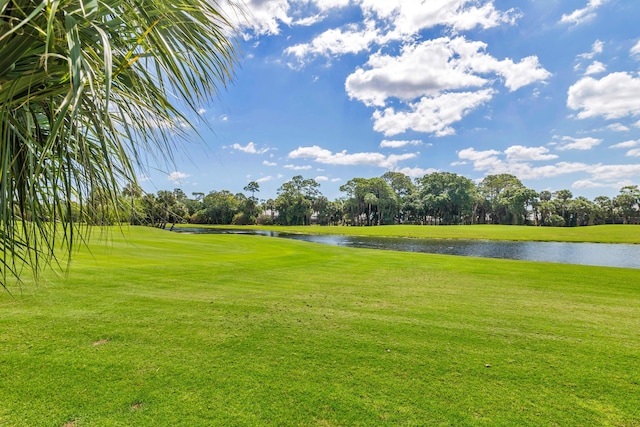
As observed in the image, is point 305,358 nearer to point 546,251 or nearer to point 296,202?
point 546,251

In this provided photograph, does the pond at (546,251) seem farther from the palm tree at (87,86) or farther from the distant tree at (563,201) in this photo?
the distant tree at (563,201)

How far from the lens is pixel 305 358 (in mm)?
3088

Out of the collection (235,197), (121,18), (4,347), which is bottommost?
(4,347)

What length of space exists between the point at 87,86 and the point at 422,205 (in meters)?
74.4

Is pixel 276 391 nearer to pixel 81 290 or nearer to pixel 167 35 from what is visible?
pixel 167 35

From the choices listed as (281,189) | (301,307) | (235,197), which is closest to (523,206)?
(281,189)

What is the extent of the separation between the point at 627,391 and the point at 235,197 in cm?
8745

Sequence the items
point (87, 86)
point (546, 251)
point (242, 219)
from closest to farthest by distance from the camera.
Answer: point (87, 86)
point (546, 251)
point (242, 219)

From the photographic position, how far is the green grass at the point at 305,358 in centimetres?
227

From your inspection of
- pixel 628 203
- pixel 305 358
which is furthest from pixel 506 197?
pixel 305 358

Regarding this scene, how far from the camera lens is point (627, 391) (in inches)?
105

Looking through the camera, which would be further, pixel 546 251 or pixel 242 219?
pixel 242 219

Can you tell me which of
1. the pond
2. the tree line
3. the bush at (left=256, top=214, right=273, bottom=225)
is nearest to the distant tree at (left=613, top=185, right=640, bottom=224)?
the tree line

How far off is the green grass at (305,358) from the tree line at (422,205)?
6105cm
